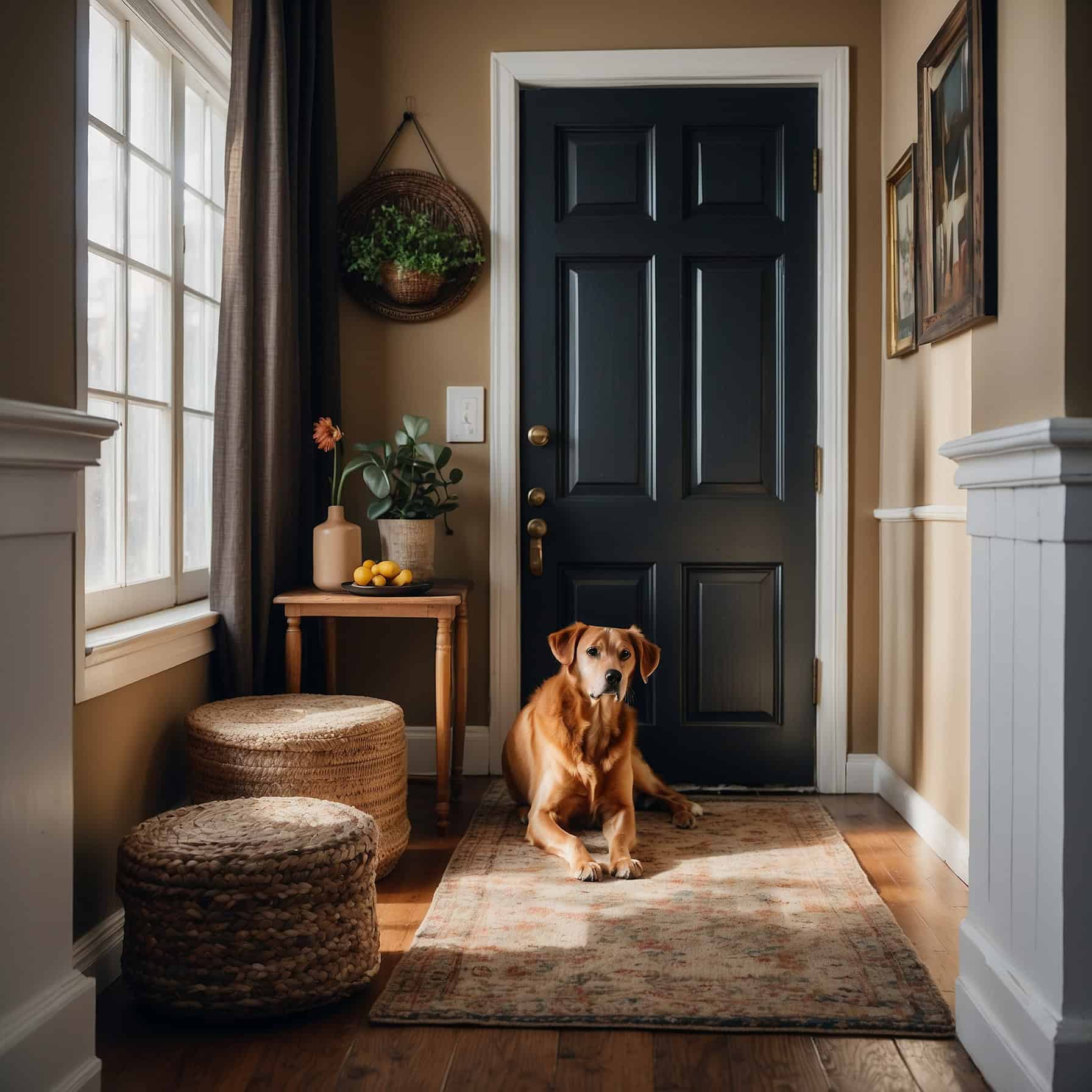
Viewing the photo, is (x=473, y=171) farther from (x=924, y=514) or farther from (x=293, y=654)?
(x=924, y=514)

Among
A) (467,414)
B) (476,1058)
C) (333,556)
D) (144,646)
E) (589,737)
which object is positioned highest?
(467,414)

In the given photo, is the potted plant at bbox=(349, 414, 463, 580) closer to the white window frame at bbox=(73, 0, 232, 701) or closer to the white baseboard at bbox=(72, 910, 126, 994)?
the white window frame at bbox=(73, 0, 232, 701)

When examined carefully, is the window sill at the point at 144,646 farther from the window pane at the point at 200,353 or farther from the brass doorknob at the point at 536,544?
the brass doorknob at the point at 536,544

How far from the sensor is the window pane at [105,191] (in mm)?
2219

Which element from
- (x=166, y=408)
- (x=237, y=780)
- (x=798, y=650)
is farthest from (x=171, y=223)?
(x=798, y=650)

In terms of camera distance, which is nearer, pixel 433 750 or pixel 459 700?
pixel 459 700

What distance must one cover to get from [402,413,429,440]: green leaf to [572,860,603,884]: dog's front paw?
4.30ft

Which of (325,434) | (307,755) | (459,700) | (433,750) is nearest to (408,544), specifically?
(325,434)

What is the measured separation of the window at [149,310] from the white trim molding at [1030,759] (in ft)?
5.38

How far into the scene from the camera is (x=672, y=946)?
209cm

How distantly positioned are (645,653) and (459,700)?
666mm

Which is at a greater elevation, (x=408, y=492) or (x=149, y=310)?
(x=149, y=310)

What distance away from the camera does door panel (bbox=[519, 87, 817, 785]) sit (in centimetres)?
335

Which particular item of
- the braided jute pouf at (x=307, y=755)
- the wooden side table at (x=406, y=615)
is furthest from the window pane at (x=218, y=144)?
the braided jute pouf at (x=307, y=755)
